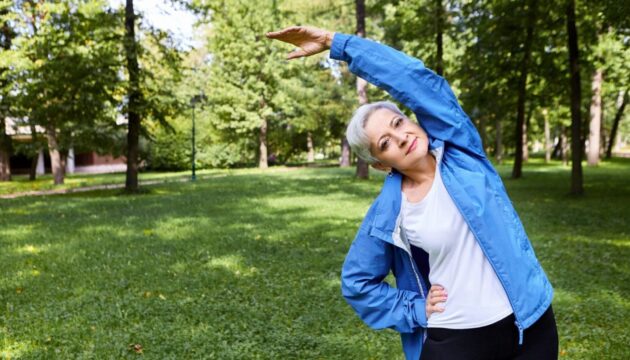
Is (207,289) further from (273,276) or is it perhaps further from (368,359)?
(368,359)

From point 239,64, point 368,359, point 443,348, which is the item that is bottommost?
point 368,359

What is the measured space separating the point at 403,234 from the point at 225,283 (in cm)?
504

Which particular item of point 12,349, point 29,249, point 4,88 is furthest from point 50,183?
point 12,349

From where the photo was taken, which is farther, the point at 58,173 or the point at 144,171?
the point at 144,171

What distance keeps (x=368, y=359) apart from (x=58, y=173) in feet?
85.0

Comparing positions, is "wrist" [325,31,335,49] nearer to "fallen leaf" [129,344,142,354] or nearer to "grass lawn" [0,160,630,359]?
"grass lawn" [0,160,630,359]

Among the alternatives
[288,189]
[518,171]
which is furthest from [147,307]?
[518,171]

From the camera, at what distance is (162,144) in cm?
4375

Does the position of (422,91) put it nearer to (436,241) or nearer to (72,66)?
(436,241)

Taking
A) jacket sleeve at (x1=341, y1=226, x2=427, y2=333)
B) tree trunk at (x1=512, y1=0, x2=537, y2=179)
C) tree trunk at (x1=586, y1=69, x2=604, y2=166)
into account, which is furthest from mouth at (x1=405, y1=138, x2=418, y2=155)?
tree trunk at (x1=586, y1=69, x2=604, y2=166)

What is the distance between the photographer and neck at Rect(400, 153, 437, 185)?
2064mm

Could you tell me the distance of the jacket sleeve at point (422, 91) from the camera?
211 cm

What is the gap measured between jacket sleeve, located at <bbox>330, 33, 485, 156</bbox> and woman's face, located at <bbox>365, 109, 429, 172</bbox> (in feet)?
0.24

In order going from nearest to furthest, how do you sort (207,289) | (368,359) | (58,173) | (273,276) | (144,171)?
1. (368,359)
2. (207,289)
3. (273,276)
4. (58,173)
5. (144,171)
